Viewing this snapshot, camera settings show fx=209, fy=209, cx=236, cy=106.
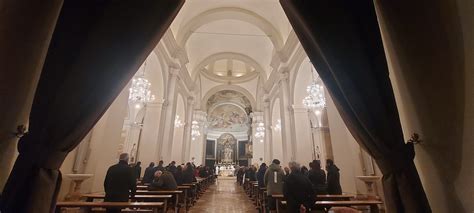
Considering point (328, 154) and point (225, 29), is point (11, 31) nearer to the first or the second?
point (225, 29)

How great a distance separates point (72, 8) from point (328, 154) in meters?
11.0

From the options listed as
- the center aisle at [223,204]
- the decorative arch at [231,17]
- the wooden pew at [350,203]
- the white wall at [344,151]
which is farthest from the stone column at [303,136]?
the wooden pew at [350,203]

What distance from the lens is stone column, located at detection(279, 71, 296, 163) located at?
25.6ft

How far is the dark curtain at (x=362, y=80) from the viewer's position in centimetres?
160

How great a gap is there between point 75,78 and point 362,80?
2518 mm

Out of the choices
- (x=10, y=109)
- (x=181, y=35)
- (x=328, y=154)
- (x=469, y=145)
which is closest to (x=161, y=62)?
(x=181, y=35)

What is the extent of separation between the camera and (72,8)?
2.05 m

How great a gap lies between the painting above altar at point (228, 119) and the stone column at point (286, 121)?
1350 centimetres

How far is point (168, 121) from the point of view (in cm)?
783

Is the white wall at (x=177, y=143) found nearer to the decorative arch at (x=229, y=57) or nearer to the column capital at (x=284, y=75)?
the decorative arch at (x=229, y=57)

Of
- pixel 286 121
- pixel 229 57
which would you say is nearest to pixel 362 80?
pixel 286 121

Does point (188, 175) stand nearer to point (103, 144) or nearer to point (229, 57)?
point (103, 144)

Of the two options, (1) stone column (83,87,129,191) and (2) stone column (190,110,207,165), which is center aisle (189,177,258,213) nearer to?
(1) stone column (83,87,129,191)

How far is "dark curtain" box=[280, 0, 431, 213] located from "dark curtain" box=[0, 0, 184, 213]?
1502 millimetres
